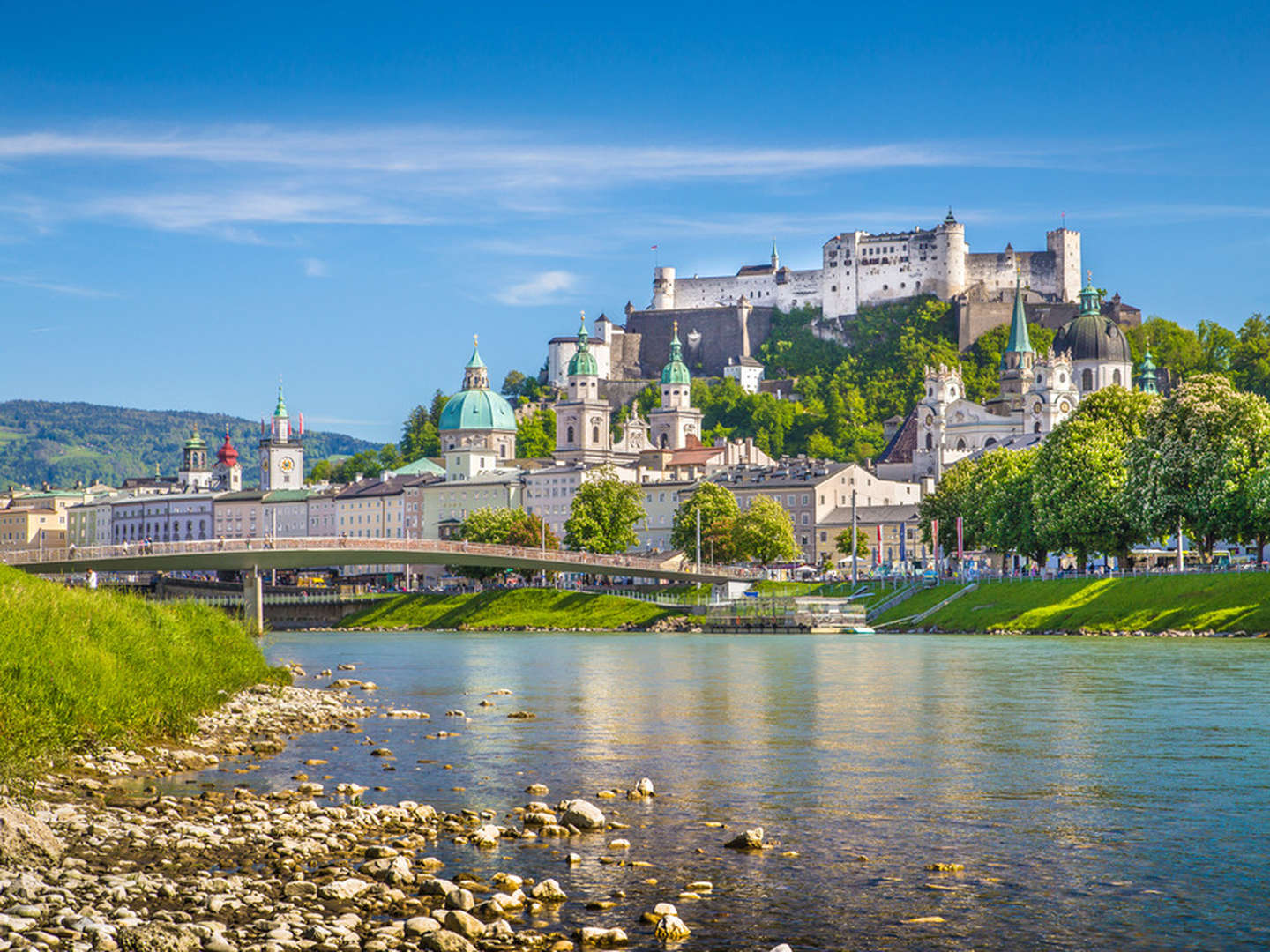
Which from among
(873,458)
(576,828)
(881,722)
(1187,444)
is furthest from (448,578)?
(576,828)

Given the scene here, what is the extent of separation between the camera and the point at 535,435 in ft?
579

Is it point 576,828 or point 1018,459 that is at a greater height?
point 1018,459

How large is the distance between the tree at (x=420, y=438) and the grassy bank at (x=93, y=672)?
150 metres

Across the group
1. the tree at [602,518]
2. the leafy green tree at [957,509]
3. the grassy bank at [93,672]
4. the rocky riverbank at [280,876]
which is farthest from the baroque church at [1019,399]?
the rocky riverbank at [280,876]

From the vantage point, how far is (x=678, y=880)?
16281 mm

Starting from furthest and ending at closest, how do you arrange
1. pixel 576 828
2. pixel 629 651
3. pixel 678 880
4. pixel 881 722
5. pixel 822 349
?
pixel 822 349 → pixel 629 651 → pixel 881 722 → pixel 576 828 → pixel 678 880

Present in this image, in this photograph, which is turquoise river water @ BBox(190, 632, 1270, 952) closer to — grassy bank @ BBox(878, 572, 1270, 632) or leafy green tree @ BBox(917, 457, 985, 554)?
grassy bank @ BBox(878, 572, 1270, 632)

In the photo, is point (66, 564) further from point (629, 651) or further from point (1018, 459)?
point (1018, 459)

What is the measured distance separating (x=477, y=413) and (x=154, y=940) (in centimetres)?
15124

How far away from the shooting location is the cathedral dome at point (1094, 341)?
14250cm

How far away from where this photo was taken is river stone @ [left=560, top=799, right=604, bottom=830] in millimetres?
18750

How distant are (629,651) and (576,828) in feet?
145

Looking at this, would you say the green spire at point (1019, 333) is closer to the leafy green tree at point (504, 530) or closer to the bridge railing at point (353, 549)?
the leafy green tree at point (504, 530)

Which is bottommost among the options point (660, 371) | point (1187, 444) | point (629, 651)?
point (629, 651)
